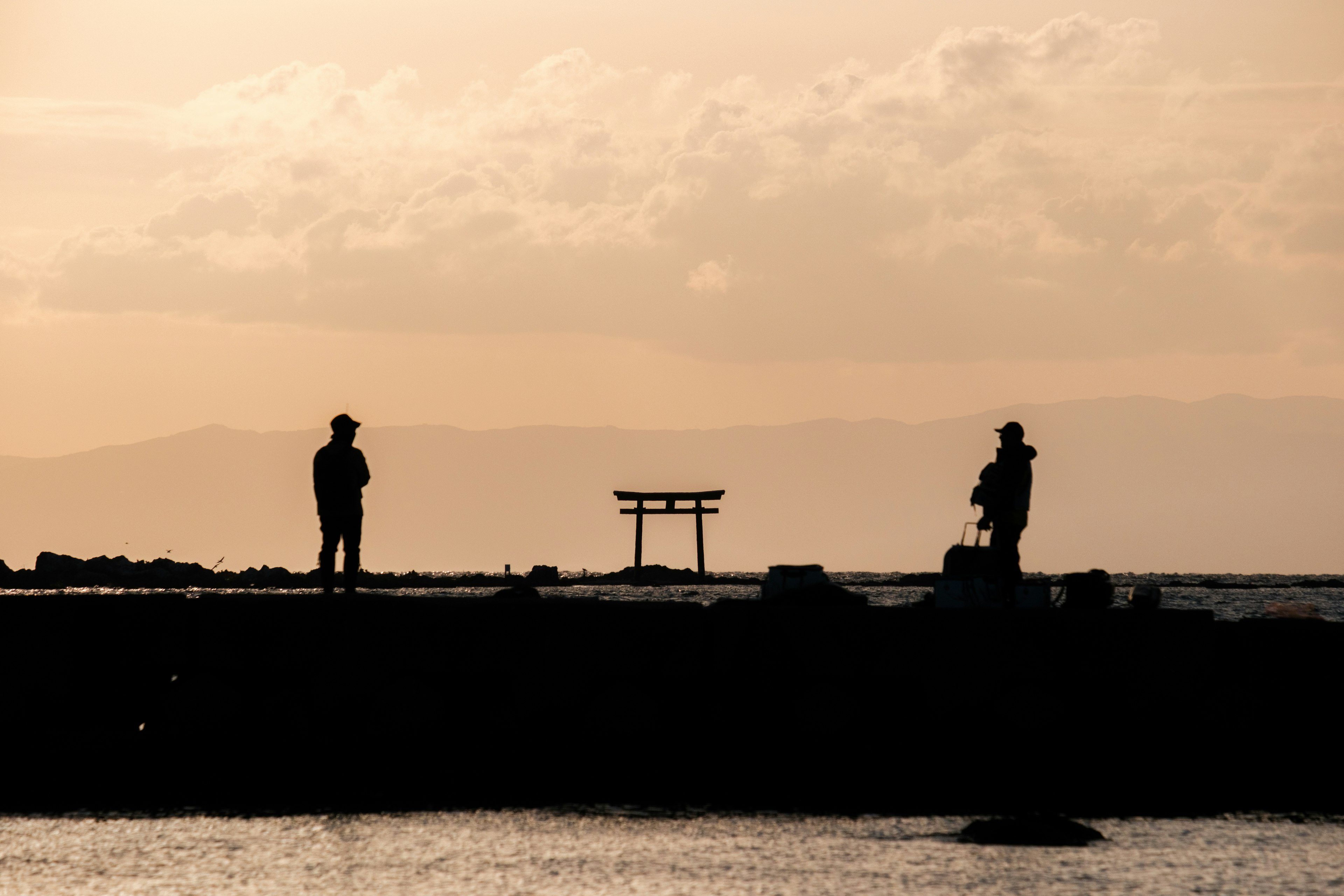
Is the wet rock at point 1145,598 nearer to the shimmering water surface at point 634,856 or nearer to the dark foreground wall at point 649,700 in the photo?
the dark foreground wall at point 649,700

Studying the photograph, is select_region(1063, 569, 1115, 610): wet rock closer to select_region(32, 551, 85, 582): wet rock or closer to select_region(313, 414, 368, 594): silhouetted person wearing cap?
select_region(313, 414, 368, 594): silhouetted person wearing cap

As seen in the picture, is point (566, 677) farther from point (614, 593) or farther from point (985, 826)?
point (614, 593)

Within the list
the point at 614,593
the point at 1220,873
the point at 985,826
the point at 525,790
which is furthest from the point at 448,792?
the point at 614,593

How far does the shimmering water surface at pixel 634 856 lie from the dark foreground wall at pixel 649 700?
79.8 inches

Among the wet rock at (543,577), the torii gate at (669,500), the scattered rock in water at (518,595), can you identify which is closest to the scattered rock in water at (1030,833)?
the scattered rock in water at (518,595)

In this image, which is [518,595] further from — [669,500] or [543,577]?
[543,577]

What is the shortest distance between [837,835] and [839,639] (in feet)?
12.4

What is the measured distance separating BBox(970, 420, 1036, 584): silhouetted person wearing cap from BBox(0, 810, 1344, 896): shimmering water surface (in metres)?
3.53

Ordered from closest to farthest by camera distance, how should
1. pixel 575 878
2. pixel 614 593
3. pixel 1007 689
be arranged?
pixel 575 878 → pixel 1007 689 → pixel 614 593

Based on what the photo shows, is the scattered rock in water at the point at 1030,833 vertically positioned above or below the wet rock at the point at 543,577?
below

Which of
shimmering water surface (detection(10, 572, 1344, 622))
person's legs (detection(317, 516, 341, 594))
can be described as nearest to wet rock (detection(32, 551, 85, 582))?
shimmering water surface (detection(10, 572, 1344, 622))

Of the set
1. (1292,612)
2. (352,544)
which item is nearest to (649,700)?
(352,544)

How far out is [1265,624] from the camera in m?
19.7

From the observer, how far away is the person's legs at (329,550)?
792 inches
